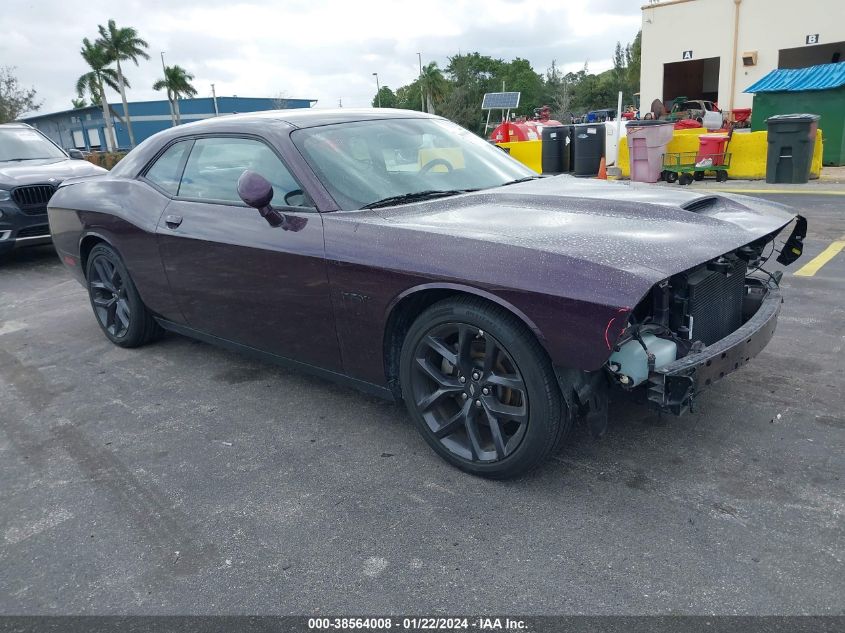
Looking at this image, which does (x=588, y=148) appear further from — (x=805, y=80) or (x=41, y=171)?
(x=41, y=171)

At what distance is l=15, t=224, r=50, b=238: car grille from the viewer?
800cm

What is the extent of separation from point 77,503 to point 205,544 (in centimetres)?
74

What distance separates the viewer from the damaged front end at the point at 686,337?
246cm

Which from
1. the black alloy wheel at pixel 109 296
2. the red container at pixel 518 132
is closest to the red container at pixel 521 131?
the red container at pixel 518 132

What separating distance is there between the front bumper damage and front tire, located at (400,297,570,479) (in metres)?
0.36

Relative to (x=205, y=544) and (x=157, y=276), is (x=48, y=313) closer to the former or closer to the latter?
(x=157, y=276)

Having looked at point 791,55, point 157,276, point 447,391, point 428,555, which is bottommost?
point 428,555

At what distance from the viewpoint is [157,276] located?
423 centimetres

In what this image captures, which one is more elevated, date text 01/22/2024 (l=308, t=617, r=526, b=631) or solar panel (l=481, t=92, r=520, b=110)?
solar panel (l=481, t=92, r=520, b=110)

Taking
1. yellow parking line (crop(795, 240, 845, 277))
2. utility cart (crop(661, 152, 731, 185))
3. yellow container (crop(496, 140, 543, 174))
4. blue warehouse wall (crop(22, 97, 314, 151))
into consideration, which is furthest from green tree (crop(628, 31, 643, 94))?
yellow parking line (crop(795, 240, 845, 277))

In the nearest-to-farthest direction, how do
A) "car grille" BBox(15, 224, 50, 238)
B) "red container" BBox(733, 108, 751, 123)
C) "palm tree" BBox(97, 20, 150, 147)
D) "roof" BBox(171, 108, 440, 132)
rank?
"roof" BBox(171, 108, 440, 132) < "car grille" BBox(15, 224, 50, 238) < "red container" BBox(733, 108, 751, 123) < "palm tree" BBox(97, 20, 150, 147)

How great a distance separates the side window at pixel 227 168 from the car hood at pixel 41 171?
467cm

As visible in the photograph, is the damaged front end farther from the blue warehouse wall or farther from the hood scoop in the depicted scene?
the blue warehouse wall

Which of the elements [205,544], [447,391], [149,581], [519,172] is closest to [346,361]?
[447,391]
